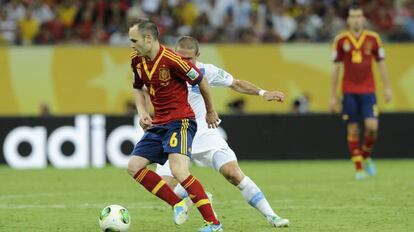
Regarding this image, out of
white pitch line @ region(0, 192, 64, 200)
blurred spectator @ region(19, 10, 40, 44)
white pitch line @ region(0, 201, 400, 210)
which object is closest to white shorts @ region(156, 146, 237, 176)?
white pitch line @ region(0, 201, 400, 210)

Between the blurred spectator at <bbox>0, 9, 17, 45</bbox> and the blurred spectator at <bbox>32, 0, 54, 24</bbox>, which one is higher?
the blurred spectator at <bbox>32, 0, 54, 24</bbox>

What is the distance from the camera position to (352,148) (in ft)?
50.4

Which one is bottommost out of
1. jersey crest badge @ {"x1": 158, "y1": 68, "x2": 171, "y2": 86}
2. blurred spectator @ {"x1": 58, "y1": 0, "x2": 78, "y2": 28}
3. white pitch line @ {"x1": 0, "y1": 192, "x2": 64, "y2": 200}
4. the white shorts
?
white pitch line @ {"x1": 0, "y1": 192, "x2": 64, "y2": 200}

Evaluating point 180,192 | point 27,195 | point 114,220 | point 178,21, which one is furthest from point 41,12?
point 114,220

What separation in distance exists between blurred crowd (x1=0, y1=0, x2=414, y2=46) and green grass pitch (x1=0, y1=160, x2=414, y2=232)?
5.40 meters

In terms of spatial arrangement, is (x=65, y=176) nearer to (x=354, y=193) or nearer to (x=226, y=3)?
(x=354, y=193)

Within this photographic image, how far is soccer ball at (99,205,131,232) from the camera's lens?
29.9 ft

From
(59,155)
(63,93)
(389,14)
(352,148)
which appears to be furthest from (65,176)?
(389,14)

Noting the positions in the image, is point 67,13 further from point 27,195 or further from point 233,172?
point 233,172

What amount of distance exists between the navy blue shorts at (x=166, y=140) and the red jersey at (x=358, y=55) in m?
6.38

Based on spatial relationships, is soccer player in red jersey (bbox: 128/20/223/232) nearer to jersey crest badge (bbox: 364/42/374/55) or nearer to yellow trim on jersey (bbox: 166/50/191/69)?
yellow trim on jersey (bbox: 166/50/191/69)

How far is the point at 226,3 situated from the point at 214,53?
1.28 meters

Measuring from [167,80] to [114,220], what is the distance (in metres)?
1.34

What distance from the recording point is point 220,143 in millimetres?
9961
